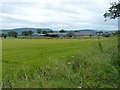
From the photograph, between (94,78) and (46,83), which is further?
(94,78)

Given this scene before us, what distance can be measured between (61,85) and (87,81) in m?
0.92

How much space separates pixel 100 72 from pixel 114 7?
19.0 feet

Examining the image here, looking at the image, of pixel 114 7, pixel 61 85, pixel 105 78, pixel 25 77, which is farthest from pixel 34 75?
pixel 114 7

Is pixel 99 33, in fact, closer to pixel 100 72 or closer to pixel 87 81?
pixel 100 72

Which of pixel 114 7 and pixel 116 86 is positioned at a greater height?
pixel 114 7

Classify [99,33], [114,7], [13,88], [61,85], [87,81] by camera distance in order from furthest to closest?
1. [99,33]
2. [114,7]
3. [87,81]
4. [61,85]
5. [13,88]

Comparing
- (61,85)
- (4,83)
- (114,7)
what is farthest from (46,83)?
(114,7)

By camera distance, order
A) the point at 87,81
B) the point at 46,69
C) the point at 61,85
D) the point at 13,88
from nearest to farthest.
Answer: the point at 13,88 < the point at 61,85 < the point at 87,81 < the point at 46,69

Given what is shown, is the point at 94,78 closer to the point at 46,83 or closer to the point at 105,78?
the point at 105,78

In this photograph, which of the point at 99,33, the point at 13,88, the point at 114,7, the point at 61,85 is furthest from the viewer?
the point at 99,33

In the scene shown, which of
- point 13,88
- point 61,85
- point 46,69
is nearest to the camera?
point 13,88

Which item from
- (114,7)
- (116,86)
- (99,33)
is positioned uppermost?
(114,7)

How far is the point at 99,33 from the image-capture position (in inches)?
623

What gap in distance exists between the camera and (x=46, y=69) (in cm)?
923
